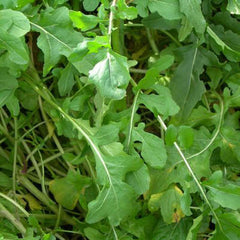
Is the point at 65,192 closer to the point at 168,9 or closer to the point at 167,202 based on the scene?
the point at 167,202

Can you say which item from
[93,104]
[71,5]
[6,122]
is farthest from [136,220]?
[71,5]

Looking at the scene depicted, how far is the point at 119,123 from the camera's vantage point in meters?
0.93

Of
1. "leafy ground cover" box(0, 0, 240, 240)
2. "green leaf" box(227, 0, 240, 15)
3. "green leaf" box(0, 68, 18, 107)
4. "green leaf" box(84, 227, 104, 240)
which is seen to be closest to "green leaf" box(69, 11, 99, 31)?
"leafy ground cover" box(0, 0, 240, 240)

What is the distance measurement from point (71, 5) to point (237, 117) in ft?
1.59

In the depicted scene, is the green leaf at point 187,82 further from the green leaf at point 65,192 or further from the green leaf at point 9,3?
the green leaf at point 9,3

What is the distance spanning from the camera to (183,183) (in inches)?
38.3

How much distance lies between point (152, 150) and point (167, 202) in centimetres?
13

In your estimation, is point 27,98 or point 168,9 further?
point 27,98

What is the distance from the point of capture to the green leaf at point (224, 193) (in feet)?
2.87

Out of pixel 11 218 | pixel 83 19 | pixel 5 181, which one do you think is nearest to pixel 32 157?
pixel 5 181

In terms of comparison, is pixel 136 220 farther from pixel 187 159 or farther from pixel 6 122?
pixel 6 122

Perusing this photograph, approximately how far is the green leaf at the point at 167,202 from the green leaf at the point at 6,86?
1.20 feet

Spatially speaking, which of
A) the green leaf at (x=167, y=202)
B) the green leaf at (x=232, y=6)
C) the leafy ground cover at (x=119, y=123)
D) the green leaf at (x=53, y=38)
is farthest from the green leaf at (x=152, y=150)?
the green leaf at (x=232, y=6)

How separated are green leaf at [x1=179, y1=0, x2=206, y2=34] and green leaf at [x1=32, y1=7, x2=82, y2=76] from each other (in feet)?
0.69
